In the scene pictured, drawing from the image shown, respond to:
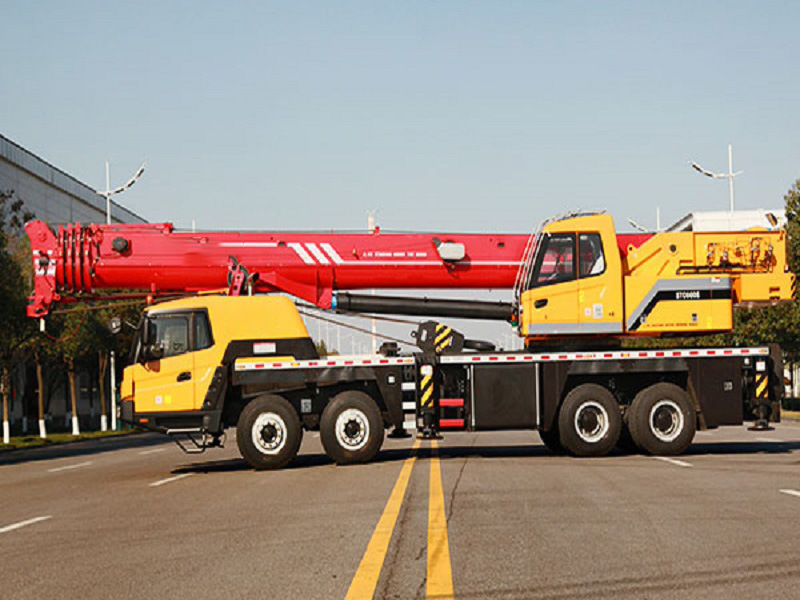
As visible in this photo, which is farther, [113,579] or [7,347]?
[7,347]

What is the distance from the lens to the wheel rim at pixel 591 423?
729 inches

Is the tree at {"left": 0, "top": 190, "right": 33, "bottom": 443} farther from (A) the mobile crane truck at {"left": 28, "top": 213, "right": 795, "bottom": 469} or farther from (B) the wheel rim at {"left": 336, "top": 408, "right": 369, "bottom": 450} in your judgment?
(B) the wheel rim at {"left": 336, "top": 408, "right": 369, "bottom": 450}

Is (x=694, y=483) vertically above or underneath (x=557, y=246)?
underneath

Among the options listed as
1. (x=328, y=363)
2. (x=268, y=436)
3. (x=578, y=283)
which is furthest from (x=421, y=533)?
→ (x=578, y=283)

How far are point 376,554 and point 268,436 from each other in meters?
9.87

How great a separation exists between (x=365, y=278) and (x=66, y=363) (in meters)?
37.5

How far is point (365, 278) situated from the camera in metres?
20.2

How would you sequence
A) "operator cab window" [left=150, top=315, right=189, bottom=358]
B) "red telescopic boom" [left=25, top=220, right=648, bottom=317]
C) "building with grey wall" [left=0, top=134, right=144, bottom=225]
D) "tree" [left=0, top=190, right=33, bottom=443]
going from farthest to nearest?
"building with grey wall" [left=0, top=134, right=144, bottom=225]
"tree" [left=0, top=190, right=33, bottom=443]
"red telescopic boom" [left=25, top=220, right=648, bottom=317]
"operator cab window" [left=150, top=315, right=189, bottom=358]

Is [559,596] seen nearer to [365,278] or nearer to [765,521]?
[765,521]

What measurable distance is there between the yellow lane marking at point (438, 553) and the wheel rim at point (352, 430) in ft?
16.1

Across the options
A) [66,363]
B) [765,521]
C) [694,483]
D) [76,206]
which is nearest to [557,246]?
[694,483]

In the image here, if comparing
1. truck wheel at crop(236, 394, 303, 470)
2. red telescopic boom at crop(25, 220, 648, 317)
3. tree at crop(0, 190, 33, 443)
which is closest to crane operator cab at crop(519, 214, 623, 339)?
red telescopic boom at crop(25, 220, 648, 317)

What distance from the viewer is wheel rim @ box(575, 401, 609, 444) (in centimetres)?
1852

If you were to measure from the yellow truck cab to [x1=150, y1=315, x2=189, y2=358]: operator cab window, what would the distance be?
0.7 inches
